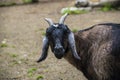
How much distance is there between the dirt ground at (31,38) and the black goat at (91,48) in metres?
1.51

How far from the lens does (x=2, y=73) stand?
31.7 feet

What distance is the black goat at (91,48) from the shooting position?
277 inches

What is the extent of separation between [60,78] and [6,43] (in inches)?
137

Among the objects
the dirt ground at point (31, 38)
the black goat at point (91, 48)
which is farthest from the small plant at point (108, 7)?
the black goat at point (91, 48)

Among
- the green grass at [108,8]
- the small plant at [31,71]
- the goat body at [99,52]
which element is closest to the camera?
the goat body at [99,52]

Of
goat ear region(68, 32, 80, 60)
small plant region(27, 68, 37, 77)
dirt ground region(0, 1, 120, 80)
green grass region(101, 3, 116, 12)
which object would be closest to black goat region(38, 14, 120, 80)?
goat ear region(68, 32, 80, 60)

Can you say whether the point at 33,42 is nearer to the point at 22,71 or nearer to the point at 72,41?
the point at 22,71

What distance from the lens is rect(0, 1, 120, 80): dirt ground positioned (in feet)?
31.5

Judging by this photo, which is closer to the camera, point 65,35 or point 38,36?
point 65,35

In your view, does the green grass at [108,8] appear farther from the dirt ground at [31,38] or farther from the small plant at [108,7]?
the dirt ground at [31,38]

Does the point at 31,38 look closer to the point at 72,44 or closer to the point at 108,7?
the point at 108,7

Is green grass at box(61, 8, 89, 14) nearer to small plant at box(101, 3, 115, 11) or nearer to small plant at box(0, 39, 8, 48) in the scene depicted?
small plant at box(101, 3, 115, 11)

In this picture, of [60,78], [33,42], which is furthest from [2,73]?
[33,42]

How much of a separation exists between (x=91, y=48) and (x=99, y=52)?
10.6 inches
